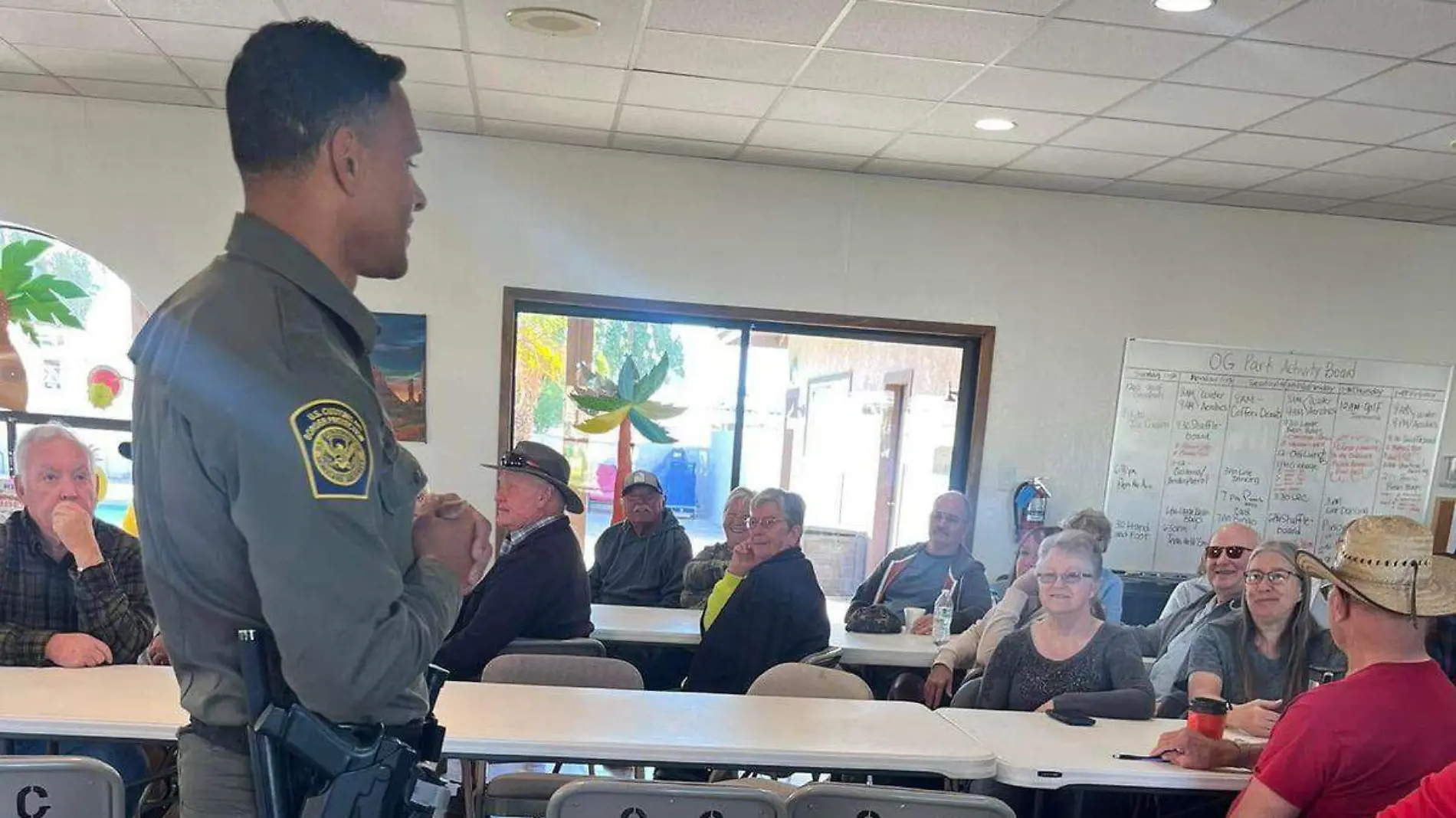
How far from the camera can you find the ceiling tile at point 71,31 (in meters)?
3.31

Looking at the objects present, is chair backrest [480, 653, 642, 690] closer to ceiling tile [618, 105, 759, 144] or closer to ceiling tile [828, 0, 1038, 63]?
ceiling tile [828, 0, 1038, 63]

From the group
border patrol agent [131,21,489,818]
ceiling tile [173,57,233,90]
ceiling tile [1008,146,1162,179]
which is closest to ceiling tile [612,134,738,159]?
ceiling tile [1008,146,1162,179]

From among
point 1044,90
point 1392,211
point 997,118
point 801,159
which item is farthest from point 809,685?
point 1392,211

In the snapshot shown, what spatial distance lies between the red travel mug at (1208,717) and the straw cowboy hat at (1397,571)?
453 mm

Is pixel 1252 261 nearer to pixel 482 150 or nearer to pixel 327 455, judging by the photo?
pixel 482 150

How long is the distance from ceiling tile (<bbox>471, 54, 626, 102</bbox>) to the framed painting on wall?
55.7 inches

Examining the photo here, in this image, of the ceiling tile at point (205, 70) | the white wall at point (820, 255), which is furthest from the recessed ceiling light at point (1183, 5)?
the ceiling tile at point (205, 70)

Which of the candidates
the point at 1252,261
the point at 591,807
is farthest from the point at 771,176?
the point at 591,807

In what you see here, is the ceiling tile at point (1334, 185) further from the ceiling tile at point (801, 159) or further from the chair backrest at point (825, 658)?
the chair backrest at point (825, 658)

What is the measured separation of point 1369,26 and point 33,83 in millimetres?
5457

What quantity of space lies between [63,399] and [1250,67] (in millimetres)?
5633

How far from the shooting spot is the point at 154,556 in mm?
977

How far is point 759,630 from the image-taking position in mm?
2930

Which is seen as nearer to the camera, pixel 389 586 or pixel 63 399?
pixel 389 586
